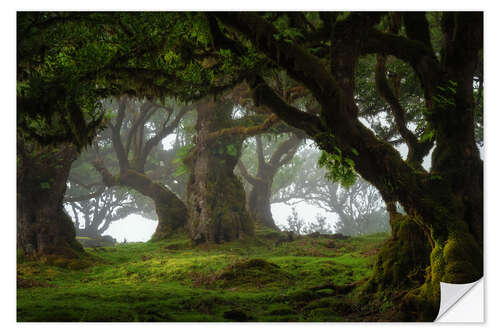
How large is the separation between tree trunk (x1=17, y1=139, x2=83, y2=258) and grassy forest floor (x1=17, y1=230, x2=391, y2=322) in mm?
570

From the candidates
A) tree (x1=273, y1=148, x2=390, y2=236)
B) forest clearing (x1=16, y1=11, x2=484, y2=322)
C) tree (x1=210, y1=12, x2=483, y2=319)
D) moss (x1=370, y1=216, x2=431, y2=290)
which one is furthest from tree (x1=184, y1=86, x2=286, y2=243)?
tree (x1=273, y1=148, x2=390, y2=236)

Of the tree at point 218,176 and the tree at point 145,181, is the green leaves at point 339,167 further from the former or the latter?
the tree at point 145,181

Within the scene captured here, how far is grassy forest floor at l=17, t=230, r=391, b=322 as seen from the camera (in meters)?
5.00

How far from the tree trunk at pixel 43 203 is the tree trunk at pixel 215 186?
13.9ft

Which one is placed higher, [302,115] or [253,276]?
[302,115]

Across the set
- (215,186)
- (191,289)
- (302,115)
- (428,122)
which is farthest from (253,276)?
(215,186)

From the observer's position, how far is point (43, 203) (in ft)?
31.3

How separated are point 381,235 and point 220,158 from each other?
24.1 feet

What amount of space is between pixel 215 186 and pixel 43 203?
5.61 m

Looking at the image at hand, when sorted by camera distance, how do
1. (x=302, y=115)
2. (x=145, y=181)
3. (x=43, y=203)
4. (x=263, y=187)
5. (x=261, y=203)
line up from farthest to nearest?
1. (x=263, y=187)
2. (x=261, y=203)
3. (x=145, y=181)
4. (x=43, y=203)
5. (x=302, y=115)

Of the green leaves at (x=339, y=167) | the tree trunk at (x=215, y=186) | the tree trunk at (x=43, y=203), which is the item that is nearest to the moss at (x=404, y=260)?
the green leaves at (x=339, y=167)

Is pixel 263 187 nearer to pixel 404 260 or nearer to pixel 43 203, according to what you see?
pixel 43 203
